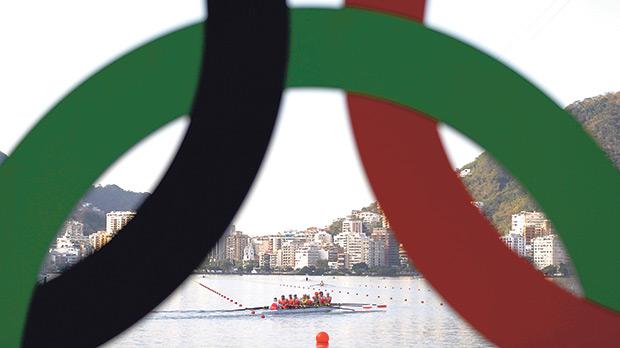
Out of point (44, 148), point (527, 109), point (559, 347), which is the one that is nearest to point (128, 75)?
point (44, 148)

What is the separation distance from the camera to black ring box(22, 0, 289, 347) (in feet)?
19.6

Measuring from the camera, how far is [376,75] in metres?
6.52

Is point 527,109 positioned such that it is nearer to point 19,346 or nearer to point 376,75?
point 376,75

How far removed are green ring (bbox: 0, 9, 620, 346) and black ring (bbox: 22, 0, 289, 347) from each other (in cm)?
28

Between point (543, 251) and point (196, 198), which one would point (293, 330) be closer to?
point (196, 198)

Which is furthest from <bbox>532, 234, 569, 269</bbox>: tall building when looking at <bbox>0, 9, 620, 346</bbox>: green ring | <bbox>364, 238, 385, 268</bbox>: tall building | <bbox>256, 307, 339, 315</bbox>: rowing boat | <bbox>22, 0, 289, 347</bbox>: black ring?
<bbox>22, 0, 289, 347</bbox>: black ring

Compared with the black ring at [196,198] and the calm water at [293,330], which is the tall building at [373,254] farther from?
the black ring at [196,198]

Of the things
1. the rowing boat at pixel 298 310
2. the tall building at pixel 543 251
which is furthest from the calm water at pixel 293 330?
the tall building at pixel 543 251

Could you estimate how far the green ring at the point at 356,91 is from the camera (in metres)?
6.25

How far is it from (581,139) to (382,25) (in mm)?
1491

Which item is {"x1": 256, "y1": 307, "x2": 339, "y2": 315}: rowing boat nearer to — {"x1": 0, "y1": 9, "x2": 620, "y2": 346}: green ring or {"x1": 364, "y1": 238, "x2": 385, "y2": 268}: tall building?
{"x1": 0, "y1": 9, "x2": 620, "y2": 346}: green ring

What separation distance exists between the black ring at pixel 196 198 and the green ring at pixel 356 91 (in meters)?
0.28

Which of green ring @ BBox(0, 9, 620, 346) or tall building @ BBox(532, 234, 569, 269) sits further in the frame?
tall building @ BBox(532, 234, 569, 269)

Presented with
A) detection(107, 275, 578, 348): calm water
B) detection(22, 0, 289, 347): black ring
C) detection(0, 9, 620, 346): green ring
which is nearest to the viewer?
detection(22, 0, 289, 347): black ring
